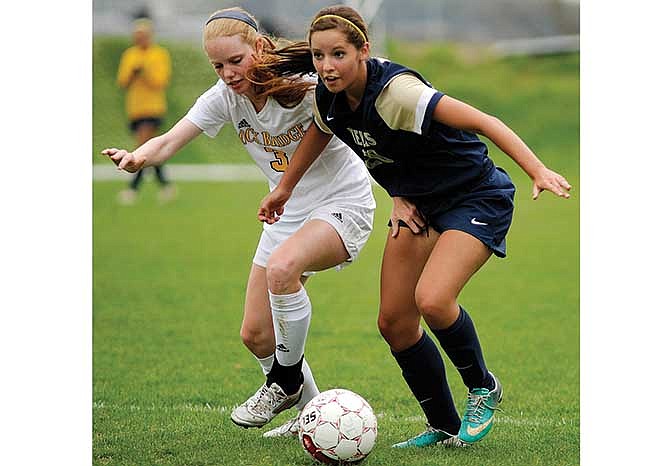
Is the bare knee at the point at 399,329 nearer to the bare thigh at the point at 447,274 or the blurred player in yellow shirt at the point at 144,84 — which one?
the bare thigh at the point at 447,274

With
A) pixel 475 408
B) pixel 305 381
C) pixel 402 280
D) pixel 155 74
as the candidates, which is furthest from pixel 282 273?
pixel 155 74

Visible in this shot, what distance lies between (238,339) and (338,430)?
3268 millimetres

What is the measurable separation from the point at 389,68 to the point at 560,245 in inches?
308

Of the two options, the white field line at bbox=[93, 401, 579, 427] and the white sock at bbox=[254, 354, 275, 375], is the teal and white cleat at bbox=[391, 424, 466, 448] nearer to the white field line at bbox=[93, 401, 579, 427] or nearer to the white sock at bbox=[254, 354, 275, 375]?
the white field line at bbox=[93, 401, 579, 427]

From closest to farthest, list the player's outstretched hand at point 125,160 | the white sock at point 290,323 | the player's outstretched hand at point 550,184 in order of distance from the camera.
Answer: the player's outstretched hand at point 550,184
the player's outstretched hand at point 125,160
the white sock at point 290,323

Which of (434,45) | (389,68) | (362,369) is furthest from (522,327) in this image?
(434,45)

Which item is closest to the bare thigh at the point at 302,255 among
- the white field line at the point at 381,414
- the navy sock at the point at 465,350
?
the navy sock at the point at 465,350

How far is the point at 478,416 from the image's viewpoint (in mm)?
4539

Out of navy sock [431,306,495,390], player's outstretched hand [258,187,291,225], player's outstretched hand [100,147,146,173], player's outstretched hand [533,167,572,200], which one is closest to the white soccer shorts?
player's outstretched hand [258,187,291,225]

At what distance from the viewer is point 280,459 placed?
452 centimetres

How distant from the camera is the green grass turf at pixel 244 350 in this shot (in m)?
4.77

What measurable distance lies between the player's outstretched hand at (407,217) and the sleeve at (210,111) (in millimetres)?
994

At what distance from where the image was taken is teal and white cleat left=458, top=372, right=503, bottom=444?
4527mm

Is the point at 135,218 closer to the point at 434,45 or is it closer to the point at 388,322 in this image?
the point at 388,322
